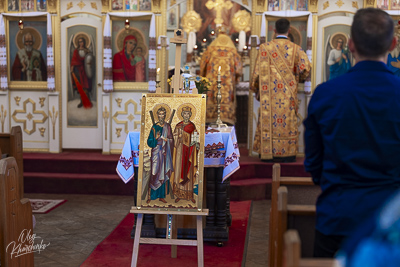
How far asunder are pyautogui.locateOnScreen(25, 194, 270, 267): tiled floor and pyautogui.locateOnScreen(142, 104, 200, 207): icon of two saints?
1.03 meters

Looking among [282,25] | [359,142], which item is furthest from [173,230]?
[282,25]

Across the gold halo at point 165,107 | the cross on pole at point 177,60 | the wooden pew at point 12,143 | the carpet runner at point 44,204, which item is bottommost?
the carpet runner at point 44,204

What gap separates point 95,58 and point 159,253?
4802 mm

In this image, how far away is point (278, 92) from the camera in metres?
7.80

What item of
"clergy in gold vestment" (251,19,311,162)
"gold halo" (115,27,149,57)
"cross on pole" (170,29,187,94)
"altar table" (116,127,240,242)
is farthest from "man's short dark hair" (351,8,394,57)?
"gold halo" (115,27,149,57)

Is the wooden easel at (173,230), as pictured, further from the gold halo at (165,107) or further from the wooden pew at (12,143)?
the wooden pew at (12,143)

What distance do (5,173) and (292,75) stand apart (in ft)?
16.9

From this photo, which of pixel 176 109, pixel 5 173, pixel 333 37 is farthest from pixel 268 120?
pixel 5 173

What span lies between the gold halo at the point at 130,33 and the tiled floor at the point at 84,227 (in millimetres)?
2610

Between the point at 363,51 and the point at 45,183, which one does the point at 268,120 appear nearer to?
the point at 45,183

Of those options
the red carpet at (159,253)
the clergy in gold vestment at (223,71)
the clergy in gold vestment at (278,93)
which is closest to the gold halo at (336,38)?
the clergy in gold vestment at (278,93)

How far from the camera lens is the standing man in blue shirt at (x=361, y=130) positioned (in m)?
2.09

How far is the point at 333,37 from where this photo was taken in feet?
28.2

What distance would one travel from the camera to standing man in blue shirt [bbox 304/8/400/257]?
6.85ft
